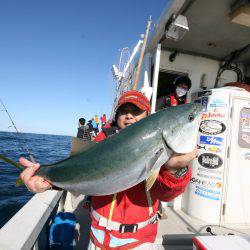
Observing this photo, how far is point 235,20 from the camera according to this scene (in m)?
4.67

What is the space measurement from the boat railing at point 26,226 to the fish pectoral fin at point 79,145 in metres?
1.30

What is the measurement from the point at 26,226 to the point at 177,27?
14.4ft

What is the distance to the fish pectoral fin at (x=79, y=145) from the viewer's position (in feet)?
7.54

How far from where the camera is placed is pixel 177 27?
486 centimetres

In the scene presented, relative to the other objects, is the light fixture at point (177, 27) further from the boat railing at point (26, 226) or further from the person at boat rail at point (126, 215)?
the boat railing at point (26, 226)

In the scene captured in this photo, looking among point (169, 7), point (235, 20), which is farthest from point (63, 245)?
point (235, 20)

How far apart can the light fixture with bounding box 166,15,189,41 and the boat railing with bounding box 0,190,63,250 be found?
409 centimetres

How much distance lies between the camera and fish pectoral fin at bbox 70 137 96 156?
2.30 metres

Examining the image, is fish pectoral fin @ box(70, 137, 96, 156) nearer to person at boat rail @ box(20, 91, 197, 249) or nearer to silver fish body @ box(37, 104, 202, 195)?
silver fish body @ box(37, 104, 202, 195)

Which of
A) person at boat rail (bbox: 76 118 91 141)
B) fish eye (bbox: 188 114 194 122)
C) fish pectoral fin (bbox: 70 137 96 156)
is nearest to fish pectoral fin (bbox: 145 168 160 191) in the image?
fish eye (bbox: 188 114 194 122)

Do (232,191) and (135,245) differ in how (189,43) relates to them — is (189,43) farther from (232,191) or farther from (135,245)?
(135,245)

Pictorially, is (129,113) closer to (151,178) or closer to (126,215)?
(151,178)

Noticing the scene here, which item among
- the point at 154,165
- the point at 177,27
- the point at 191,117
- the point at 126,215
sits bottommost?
the point at 126,215

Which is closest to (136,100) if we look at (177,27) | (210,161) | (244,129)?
(177,27)
